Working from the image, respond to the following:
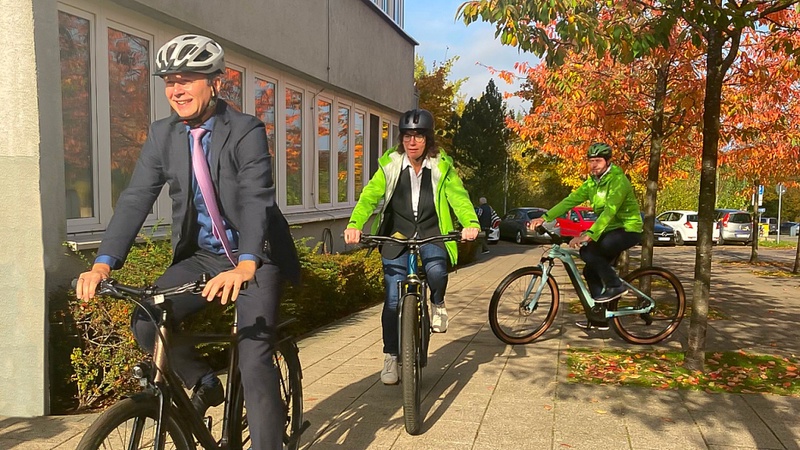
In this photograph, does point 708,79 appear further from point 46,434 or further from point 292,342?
point 46,434

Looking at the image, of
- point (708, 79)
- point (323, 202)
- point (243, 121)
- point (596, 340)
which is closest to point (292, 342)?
point (243, 121)

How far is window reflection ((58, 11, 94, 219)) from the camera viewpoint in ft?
19.5

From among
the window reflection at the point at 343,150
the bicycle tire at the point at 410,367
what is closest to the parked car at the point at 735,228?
the window reflection at the point at 343,150

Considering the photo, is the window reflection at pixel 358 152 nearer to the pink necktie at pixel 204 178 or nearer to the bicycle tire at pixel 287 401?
the bicycle tire at pixel 287 401

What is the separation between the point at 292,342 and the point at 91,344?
196cm

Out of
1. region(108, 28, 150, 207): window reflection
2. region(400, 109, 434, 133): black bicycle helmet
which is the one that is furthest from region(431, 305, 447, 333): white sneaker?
region(108, 28, 150, 207): window reflection

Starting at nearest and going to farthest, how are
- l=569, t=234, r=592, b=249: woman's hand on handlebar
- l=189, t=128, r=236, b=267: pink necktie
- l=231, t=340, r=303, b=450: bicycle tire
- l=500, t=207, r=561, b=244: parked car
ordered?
l=189, t=128, r=236, b=267: pink necktie < l=231, t=340, r=303, b=450: bicycle tire < l=569, t=234, r=592, b=249: woman's hand on handlebar < l=500, t=207, r=561, b=244: parked car

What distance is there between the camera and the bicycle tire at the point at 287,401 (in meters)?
3.03

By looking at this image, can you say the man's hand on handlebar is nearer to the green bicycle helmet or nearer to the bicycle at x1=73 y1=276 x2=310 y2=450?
the green bicycle helmet

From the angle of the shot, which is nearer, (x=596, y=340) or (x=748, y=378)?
(x=748, y=378)

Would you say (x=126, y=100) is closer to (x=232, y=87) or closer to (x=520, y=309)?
(x=232, y=87)

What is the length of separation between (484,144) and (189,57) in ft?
121

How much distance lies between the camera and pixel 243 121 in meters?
2.81

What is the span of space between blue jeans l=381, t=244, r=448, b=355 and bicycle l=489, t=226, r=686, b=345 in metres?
1.81
